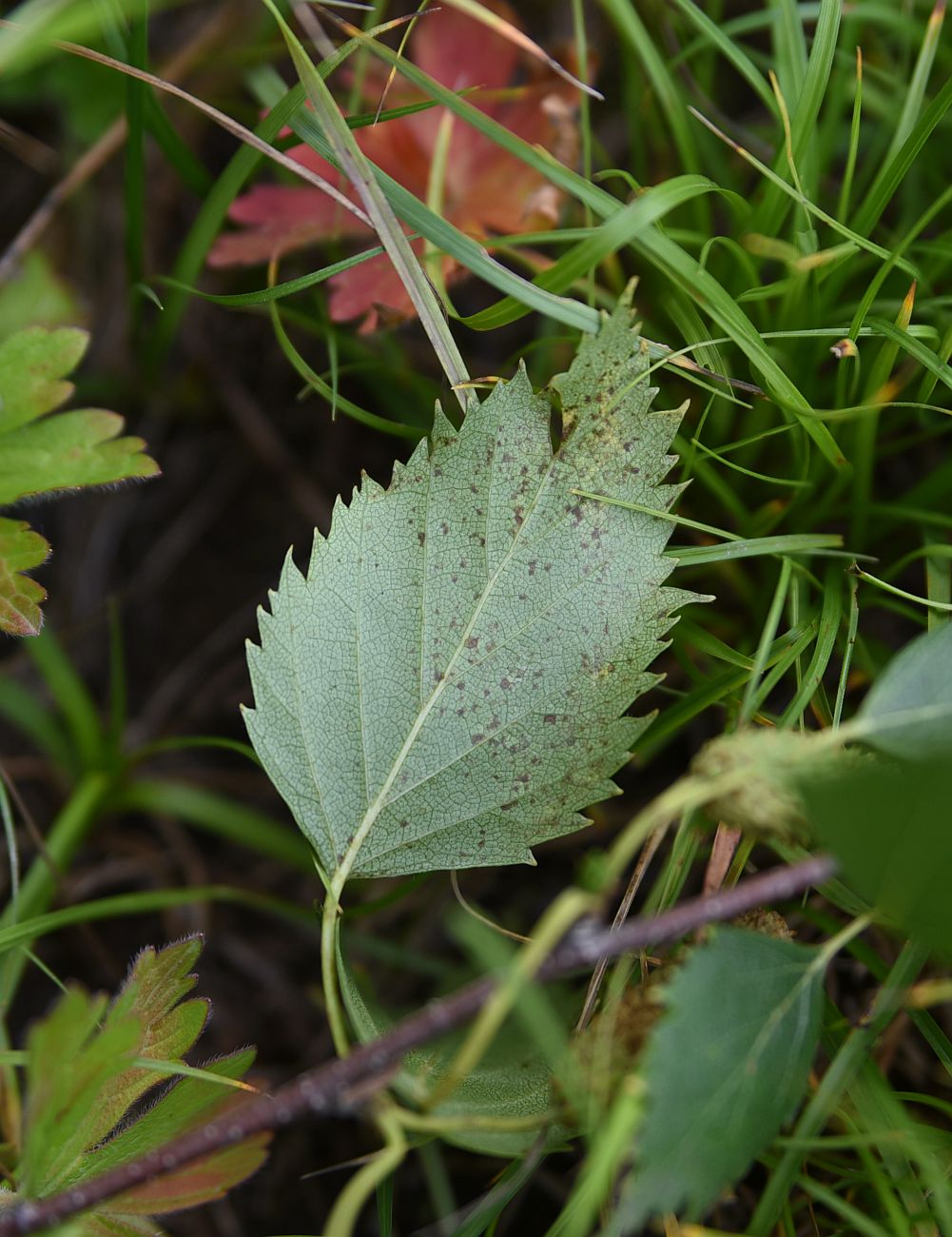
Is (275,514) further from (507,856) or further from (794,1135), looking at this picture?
(794,1135)

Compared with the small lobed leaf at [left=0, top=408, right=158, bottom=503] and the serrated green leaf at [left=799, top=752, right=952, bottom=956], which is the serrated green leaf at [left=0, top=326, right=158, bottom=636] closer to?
the small lobed leaf at [left=0, top=408, right=158, bottom=503]

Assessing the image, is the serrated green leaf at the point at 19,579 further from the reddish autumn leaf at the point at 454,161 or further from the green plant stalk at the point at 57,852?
the reddish autumn leaf at the point at 454,161

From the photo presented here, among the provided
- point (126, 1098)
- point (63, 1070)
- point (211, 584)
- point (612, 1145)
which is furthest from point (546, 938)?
point (211, 584)

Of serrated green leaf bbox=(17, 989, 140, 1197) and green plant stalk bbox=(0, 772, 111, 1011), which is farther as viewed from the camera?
green plant stalk bbox=(0, 772, 111, 1011)

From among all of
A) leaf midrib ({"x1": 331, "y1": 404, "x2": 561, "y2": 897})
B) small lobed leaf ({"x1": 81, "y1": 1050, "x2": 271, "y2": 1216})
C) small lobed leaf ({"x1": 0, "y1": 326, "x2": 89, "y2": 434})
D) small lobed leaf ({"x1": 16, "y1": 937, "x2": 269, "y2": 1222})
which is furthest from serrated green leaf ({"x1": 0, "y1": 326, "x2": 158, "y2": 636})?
small lobed leaf ({"x1": 81, "y1": 1050, "x2": 271, "y2": 1216})

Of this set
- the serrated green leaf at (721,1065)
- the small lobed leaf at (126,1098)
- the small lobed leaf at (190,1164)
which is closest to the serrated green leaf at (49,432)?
the small lobed leaf at (126,1098)

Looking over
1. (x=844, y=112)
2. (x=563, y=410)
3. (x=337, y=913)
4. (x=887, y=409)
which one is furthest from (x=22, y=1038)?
(x=844, y=112)
